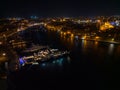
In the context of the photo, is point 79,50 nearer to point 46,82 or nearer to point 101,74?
point 101,74

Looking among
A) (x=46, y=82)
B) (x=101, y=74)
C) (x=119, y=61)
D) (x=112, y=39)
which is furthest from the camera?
(x=112, y=39)

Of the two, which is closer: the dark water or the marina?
the dark water

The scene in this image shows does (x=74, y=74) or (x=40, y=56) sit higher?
(x=40, y=56)

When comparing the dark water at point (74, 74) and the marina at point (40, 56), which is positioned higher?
the marina at point (40, 56)

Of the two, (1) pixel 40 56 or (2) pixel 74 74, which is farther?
(1) pixel 40 56

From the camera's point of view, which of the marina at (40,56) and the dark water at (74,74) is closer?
the dark water at (74,74)

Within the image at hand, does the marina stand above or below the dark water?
above

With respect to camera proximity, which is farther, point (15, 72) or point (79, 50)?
point (79, 50)

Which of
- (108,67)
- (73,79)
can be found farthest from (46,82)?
(108,67)

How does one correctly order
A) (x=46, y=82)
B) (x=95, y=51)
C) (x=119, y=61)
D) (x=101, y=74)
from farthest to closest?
(x=95, y=51)
(x=119, y=61)
(x=101, y=74)
(x=46, y=82)

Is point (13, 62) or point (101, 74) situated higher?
point (13, 62)
